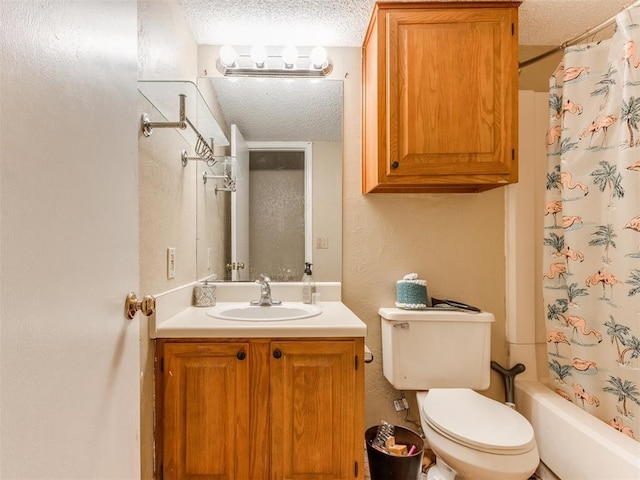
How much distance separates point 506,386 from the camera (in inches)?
74.7

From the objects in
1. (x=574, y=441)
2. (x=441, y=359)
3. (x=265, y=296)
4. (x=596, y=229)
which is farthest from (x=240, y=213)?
(x=574, y=441)

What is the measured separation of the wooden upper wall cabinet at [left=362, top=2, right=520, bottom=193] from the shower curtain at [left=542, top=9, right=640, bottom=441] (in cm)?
29

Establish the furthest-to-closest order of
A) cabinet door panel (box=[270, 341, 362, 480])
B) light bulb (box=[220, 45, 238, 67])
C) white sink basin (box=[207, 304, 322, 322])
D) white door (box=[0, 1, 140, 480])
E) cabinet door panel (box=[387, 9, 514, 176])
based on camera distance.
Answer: light bulb (box=[220, 45, 238, 67]) → white sink basin (box=[207, 304, 322, 322]) → cabinet door panel (box=[387, 9, 514, 176]) → cabinet door panel (box=[270, 341, 362, 480]) → white door (box=[0, 1, 140, 480])

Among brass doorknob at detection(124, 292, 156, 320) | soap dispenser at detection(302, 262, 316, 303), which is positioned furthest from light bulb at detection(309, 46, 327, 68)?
brass doorknob at detection(124, 292, 156, 320)

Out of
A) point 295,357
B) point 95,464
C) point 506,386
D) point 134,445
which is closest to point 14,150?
point 95,464

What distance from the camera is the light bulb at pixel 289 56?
184cm

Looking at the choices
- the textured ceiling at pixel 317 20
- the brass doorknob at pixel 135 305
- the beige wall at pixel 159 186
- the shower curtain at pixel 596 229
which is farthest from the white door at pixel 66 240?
the shower curtain at pixel 596 229

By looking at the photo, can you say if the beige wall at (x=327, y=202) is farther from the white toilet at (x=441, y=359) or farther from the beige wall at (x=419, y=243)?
the white toilet at (x=441, y=359)

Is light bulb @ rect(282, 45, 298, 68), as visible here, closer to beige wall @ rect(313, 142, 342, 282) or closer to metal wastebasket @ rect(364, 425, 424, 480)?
beige wall @ rect(313, 142, 342, 282)

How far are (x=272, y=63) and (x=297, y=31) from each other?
0.20m

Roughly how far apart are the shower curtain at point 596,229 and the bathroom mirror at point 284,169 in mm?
1047

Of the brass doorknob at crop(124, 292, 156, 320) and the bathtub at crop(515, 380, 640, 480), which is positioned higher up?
the brass doorknob at crop(124, 292, 156, 320)

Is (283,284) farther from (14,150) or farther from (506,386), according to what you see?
(14,150)

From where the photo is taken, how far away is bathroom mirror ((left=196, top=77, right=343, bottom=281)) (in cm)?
191
